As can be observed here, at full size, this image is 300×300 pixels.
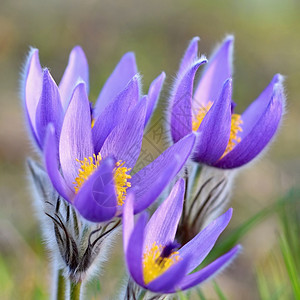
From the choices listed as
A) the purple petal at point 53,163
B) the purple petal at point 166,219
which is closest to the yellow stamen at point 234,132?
the purple petal at point 166,219

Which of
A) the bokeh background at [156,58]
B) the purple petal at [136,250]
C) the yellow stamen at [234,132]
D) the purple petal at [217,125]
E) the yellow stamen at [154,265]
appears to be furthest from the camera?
the bokeh background at [156,58]

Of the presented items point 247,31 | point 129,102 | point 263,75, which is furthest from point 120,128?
point 247,31

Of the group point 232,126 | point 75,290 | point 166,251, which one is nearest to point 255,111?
point 232,126

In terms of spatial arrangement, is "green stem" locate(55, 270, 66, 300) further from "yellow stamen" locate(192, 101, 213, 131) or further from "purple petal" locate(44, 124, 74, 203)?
"yellow stamen" locate(192, 101, 213, 131)

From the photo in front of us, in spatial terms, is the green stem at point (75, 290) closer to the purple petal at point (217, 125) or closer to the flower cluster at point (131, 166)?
the flower cluster at point (131, 166)

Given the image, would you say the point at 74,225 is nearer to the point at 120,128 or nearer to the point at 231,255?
the point at 120,128

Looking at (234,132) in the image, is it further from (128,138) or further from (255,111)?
(128,138)
